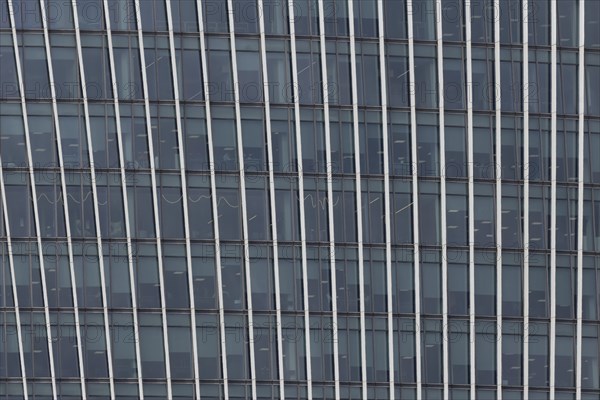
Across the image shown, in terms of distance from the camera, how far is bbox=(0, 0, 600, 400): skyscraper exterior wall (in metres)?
98.3

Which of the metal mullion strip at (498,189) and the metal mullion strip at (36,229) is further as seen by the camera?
the metal mullion strip at (498,189)

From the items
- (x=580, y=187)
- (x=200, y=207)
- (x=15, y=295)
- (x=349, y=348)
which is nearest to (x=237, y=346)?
(x=349, y=348)

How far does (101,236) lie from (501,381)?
62.1ft

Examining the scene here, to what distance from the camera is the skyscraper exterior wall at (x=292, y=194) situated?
9831 centimetres

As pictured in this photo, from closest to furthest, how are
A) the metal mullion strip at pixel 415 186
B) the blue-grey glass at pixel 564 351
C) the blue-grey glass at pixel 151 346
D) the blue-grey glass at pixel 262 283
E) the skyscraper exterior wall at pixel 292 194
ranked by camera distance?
the skyscraper exterior wall at pixel 292 194, the metal mullion strip at pixel 415 186, the blue-grey glass at pixel 262 283, the blue-grey glass at pixel 151 346, the blue-grey glass at pixel 564 351

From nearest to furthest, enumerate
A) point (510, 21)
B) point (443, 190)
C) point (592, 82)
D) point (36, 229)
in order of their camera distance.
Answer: point (36, 229)
point (443, 190)
point (510, 21)
point (592, 82)

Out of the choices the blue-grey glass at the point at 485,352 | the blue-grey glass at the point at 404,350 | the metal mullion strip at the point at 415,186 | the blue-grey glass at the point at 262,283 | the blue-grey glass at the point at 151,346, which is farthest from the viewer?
the blue-grey glass at the point at 485,352

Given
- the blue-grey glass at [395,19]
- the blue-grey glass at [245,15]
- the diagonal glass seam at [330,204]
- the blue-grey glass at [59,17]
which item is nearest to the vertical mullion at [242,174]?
the blue-grey glass at [245,15]

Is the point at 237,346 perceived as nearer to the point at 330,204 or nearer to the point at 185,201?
the point at 185,201

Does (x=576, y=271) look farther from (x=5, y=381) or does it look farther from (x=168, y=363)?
(x=5, y=381)

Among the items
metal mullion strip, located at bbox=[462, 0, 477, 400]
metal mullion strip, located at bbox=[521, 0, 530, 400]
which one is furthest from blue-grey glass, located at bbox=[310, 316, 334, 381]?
metal mullion strip, located at bbox=[521, 0, 530, 400]

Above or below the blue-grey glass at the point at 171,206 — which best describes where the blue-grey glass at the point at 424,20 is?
above

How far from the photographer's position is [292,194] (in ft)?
324

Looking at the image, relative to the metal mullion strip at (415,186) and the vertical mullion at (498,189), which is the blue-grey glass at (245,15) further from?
the vertical mullion at (498,189)
